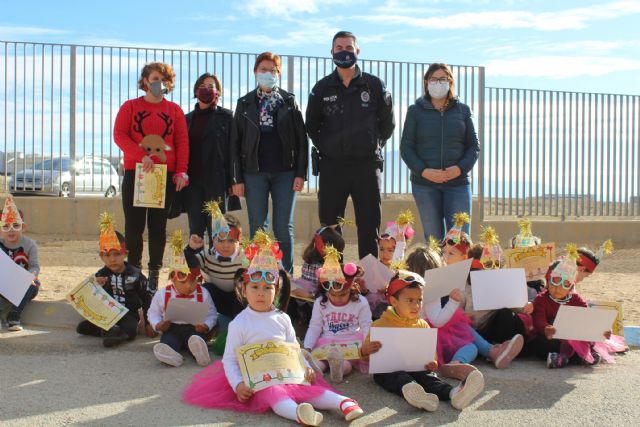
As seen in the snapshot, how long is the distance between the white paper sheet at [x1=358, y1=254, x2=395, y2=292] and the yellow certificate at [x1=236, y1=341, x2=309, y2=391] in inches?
57.7

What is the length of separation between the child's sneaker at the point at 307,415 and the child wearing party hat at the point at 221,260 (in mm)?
1981

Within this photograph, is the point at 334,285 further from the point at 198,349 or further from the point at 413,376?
the point at 198,349

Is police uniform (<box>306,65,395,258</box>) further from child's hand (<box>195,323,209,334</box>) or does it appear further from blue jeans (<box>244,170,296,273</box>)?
child's hand (<box>195,323,209,334</box>)

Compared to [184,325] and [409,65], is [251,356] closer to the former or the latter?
[184,325]

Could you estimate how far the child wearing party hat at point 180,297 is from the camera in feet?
18.9

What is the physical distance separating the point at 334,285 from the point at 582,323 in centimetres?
172

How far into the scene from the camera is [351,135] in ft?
22.7

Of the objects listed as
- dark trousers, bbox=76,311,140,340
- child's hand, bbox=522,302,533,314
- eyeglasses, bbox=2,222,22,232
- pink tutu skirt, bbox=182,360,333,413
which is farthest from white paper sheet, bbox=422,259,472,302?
eyeglasses, bbox=2,222,22,232

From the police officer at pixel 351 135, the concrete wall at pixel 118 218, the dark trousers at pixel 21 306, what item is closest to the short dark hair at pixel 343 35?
the police officer at pixel 351 135

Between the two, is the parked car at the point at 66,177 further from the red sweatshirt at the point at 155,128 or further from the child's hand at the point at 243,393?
the child's hand at the point at 243,393

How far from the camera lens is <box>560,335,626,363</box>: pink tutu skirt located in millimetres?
5746

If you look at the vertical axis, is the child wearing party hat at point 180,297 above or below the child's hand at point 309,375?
above

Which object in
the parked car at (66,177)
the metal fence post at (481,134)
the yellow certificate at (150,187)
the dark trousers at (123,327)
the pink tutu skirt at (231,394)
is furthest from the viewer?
the metal fence post at (481,134)

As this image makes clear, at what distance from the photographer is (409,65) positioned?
13.8 metres
